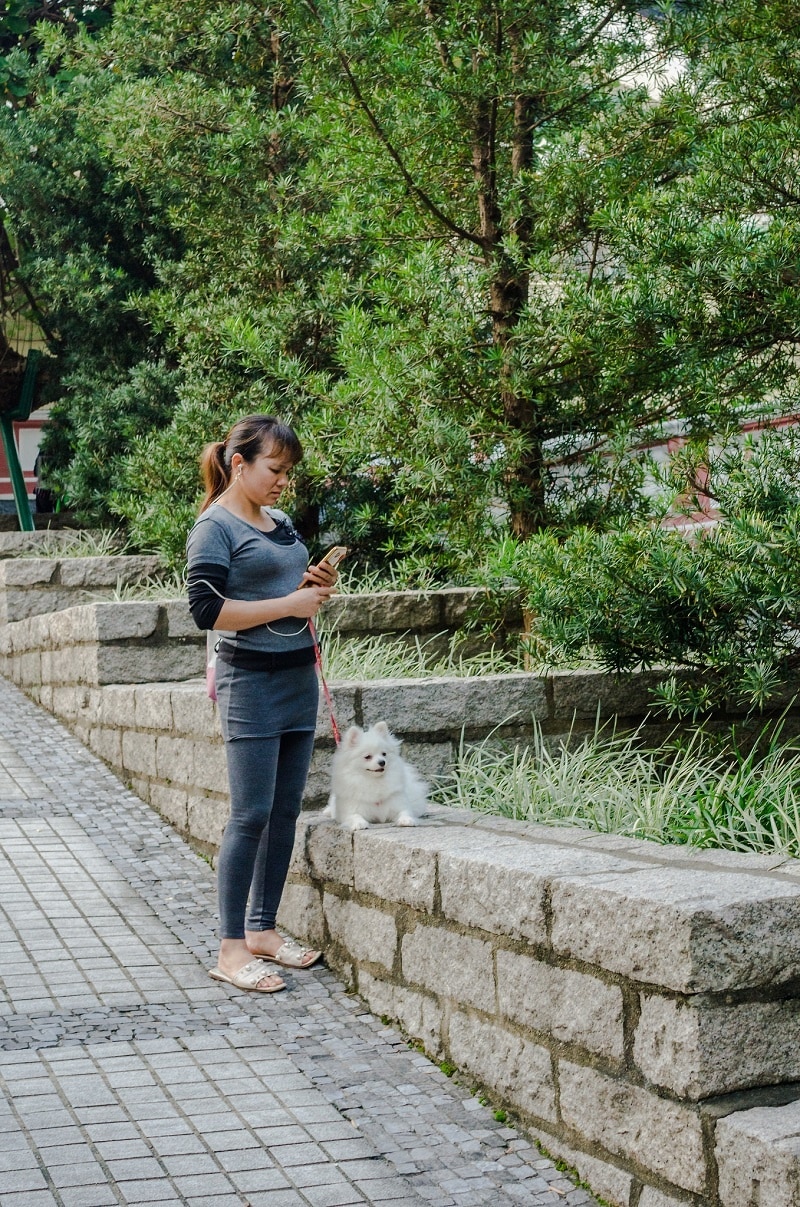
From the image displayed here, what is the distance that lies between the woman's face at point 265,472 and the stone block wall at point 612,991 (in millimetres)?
1316

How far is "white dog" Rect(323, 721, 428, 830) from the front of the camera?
5176 mm

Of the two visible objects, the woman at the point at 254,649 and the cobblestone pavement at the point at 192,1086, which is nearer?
the cobblestone pavement at the point at 192,1086

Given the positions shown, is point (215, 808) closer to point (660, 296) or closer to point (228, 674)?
point (228, 674)

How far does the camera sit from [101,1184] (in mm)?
3541

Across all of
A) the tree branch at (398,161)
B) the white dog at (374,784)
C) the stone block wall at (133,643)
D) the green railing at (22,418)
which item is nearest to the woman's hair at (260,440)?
the white dog at (374,784)

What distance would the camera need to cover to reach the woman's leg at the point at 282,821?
17.0ft

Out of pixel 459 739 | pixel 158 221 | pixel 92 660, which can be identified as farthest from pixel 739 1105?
pixel 158 221

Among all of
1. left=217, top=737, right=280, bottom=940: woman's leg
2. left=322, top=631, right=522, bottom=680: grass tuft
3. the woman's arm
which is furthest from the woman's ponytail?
left=322, top=631, right=522, bottom=680: grass tuft

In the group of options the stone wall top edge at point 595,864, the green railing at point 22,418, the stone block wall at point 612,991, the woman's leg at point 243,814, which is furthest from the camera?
the green railing at point 22,418

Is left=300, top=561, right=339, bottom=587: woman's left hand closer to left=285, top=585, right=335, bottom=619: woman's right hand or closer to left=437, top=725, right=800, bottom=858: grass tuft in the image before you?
left=285, top=585, right=335, bottom=619: woman's right hand

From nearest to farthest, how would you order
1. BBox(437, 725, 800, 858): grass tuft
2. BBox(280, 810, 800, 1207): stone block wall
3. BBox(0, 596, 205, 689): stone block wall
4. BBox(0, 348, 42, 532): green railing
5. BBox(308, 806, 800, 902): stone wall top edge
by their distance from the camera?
1. BBox(280, 810, 800, 1207): stone block wall
2. BBox(308, 806, 800, 902): stone wall top edge
3. BBox(437, 725, 800, 858): grass tuft
4. BBox(0, 596, 205, 689): stone block wall
5. BBox(0, 348, 42, 532): green railing

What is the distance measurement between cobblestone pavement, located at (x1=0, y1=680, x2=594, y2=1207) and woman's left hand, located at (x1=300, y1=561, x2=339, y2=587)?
153 centimetres

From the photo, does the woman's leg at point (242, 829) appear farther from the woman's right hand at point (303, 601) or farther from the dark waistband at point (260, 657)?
the woman's right hand at point (303, 601)

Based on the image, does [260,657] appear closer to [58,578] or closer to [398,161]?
[398,161]
